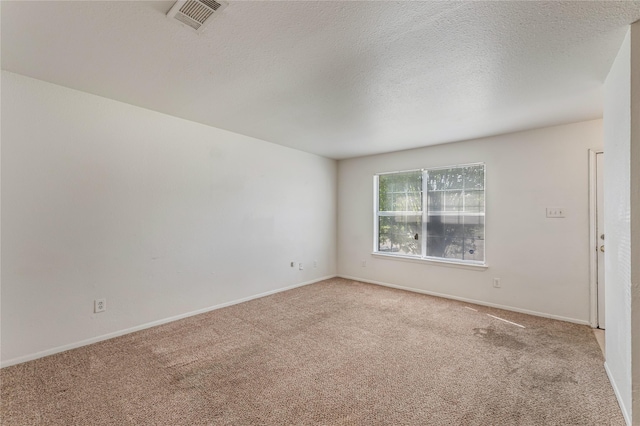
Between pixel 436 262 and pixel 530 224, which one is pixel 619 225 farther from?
pixel 436 262

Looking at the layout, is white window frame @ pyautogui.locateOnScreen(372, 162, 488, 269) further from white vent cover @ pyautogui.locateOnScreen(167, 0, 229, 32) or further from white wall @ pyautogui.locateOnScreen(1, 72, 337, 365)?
white vent cover @ pyautogui.locateOnScreen(167, 0, 229, 32)

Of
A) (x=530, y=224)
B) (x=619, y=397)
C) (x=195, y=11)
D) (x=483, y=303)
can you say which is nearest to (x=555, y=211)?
(x=530, y=224)

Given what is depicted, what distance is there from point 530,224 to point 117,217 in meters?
4.72

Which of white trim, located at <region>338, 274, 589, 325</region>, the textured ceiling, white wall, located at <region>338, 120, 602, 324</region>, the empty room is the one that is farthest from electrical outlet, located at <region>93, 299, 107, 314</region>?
white wall, located at <region>338, 120, 602, 324</region>

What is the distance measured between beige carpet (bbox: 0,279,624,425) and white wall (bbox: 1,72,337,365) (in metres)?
0.33

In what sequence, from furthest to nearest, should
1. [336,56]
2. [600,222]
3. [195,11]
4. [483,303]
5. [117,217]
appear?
[483,303] < [600,222] < [117,217] < [336,56] < [195,11]

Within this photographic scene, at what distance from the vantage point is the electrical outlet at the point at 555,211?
338 cm

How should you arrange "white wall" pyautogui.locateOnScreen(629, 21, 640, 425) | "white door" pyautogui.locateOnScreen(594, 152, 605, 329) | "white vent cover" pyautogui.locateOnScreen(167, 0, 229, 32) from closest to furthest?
"white vent cover" pyautogui.locateOnScreen(167, 0, 229, 32), "white wall" pyautogui.locateOnScreen(629, 21, 640, 425), "white door" pyautogui.locateOnScreen(594, 152, 605, 329)

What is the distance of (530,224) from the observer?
3.59 metres

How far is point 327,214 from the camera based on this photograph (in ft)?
17.8

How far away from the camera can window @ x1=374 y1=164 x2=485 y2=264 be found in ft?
13.4

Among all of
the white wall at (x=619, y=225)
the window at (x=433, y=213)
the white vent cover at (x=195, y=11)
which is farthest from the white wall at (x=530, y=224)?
the white vent cover at (x=195, y=11)

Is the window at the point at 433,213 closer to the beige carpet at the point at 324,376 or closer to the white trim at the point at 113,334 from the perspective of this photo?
the beige carpet at the point at 324,376

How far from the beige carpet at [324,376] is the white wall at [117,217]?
33cm
